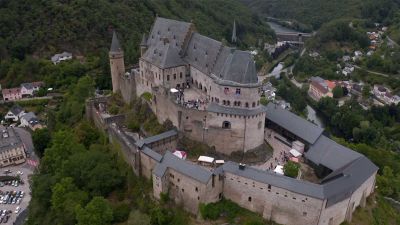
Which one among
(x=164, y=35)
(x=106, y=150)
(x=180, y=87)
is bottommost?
(x=106, y=150)

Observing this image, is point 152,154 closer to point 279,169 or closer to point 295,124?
point 279,169

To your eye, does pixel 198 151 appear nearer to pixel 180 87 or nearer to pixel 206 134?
pixel 206 134

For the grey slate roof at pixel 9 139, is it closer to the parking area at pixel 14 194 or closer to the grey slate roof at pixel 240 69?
the parking area at pixel 14 194

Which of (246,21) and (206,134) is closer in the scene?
(206,134)

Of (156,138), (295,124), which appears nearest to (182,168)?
(156,138)

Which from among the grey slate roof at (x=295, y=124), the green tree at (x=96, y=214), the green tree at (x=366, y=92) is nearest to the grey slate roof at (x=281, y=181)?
the grey slate roof at (x=295, y=124)

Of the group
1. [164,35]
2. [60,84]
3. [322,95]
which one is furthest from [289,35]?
[164,35]
